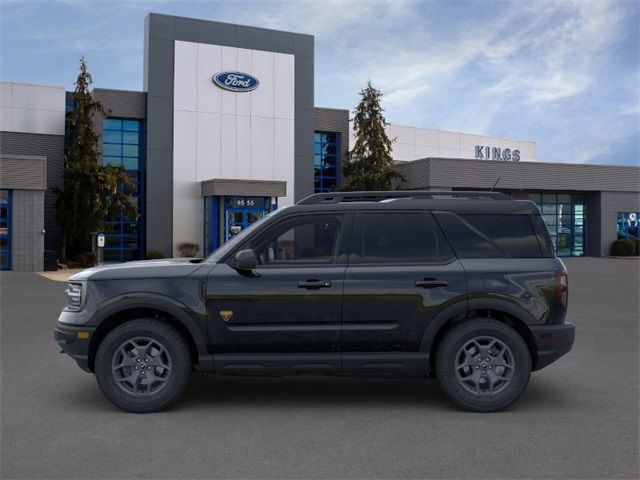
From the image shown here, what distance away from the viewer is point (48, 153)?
A: 32.8m

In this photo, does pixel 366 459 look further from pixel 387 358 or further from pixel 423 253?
pixel 423 253

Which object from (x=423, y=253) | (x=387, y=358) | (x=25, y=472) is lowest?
(x=25, y=472)

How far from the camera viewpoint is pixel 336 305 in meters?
5.81

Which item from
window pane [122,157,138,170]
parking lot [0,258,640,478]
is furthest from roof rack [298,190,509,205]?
window pane [122,157,138,170]

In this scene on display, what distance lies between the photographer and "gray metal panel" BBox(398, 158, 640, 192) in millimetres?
34719

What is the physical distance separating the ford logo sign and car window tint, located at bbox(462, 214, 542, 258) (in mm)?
28955

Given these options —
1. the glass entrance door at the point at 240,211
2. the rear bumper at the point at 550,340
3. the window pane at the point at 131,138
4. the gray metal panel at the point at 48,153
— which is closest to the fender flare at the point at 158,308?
the rear bumper at the point at 550,340

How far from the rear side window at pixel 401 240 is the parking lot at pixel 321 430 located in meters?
1.36

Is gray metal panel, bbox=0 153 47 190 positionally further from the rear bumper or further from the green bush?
the green bush

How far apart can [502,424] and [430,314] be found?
1.08 metres

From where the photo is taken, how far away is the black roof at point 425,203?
243 inches

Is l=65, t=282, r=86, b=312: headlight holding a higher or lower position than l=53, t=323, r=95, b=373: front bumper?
higher

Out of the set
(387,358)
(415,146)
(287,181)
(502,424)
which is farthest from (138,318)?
(415,146)

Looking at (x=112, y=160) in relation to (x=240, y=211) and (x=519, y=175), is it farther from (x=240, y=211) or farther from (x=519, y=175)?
(x=519, y=175)
